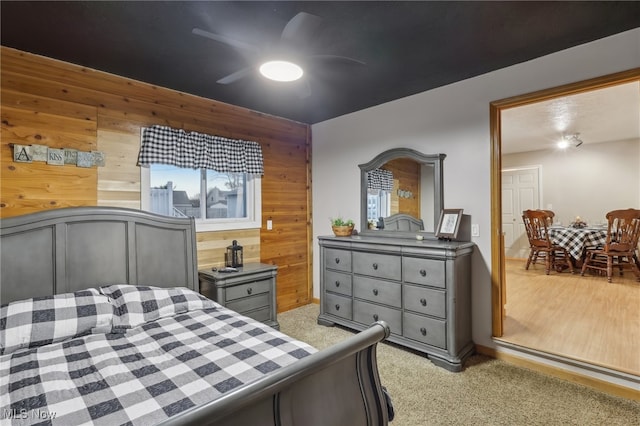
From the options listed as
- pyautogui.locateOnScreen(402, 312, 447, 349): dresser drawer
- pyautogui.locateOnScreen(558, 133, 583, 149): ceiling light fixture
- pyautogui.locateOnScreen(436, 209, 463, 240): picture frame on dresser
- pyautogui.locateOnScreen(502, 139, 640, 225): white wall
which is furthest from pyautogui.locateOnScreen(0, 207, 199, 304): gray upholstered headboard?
pyautogui.locateOnScreen(502, 139, 640, 225): white wall

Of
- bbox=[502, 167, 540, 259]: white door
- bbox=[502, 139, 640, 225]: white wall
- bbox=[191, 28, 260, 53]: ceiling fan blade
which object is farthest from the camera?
bbox=[502, 167, 540, 259]: white door

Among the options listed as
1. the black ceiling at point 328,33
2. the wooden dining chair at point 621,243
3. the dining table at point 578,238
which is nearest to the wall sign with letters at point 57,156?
the black ceiling at point 328,33

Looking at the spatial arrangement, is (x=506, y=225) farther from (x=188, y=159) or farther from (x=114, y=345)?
(x=114, y=345)

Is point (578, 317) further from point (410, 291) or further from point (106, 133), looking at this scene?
point (106, 133)

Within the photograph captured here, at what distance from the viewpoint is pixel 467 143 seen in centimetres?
296

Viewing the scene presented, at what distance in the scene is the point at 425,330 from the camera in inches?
108

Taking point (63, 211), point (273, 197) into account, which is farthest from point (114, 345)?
point (273, 197)

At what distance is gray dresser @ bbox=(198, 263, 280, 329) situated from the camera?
2.96m

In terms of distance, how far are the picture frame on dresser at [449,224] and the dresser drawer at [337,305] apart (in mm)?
1155

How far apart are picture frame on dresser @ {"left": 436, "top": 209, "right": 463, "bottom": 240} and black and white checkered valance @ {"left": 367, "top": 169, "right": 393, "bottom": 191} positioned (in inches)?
28.8

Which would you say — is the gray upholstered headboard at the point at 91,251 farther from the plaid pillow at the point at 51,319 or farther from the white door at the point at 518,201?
the white door at the point at 518,201

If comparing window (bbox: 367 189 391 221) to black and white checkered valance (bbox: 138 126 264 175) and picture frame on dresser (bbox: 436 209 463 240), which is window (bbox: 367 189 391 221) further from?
black and white checkered valance (bbox: 138 126 264 175)

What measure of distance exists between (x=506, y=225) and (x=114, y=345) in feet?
25.2

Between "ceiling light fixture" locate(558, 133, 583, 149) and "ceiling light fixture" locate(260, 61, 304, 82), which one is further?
"ceiling light fixture" locate(558, 133, 583, 149)
